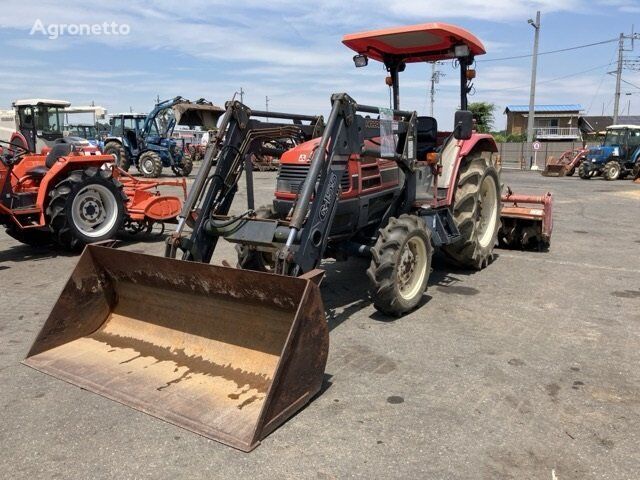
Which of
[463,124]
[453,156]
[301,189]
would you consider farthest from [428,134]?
[301,189]

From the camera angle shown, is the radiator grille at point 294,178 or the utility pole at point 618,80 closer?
the radiator grille at point 294,178

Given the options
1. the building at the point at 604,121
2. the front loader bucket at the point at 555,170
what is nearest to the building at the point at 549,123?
the building at the point at 604,121

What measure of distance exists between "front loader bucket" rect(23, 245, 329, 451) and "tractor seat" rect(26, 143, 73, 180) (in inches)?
174

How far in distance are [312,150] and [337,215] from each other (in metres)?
0.63

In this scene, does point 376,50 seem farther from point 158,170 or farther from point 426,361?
point 158,170

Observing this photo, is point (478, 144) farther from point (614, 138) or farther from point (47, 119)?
point (614, 138)

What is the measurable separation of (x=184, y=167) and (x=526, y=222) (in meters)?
16.8

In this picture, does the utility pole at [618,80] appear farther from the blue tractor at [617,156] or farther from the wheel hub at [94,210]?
the wheel hub at [94,210]

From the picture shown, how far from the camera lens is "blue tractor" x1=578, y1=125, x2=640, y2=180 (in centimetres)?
2409

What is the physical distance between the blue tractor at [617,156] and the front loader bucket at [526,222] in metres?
18.7

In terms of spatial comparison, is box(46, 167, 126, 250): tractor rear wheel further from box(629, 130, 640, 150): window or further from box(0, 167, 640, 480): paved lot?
box(629, 130, 640, 150): window

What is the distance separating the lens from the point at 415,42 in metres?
6.08

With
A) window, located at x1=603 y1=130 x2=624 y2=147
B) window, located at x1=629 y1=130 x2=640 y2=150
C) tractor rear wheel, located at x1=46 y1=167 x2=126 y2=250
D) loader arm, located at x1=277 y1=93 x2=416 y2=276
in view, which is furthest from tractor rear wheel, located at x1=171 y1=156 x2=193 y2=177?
window, located at x1=629 y1=130 x2=640 y2=150

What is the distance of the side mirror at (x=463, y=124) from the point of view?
18.8ft
